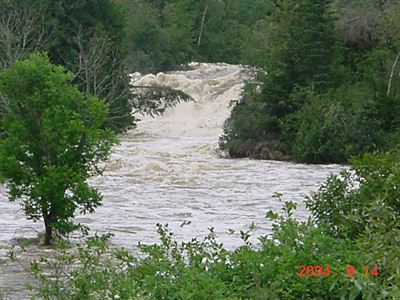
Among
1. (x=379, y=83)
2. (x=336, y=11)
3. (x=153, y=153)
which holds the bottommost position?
(x=153, y=153)

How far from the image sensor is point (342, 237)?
28.3ft

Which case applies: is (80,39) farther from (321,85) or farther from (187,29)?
(187,29)

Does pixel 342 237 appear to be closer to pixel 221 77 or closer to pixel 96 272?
pixel 96 272

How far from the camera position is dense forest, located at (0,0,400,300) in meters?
6.77

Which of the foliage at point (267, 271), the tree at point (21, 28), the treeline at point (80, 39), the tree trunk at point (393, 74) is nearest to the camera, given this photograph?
the foliage at point (267, 271)

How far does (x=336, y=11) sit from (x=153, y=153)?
9566mm

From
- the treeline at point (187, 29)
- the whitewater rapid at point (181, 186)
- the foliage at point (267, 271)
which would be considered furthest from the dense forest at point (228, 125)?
the whitewater rapid at point (181, 186)

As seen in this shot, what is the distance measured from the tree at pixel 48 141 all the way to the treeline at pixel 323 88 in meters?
15.7

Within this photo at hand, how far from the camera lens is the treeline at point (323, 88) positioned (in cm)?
3116

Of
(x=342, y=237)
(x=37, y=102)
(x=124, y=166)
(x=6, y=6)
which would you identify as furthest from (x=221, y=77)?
(x=342, y=237)

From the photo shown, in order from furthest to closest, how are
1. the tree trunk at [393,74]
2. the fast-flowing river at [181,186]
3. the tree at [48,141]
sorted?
the tree trunk at [393,74]
the fast-flowing river at [181,186]
the tree at [48,141]

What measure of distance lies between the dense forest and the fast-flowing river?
3.93 ft

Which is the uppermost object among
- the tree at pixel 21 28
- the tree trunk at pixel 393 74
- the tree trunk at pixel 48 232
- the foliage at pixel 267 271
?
the tree at pixel 21 28

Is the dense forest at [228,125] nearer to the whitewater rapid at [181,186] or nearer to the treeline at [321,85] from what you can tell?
Result: the treeline at [321,85]
